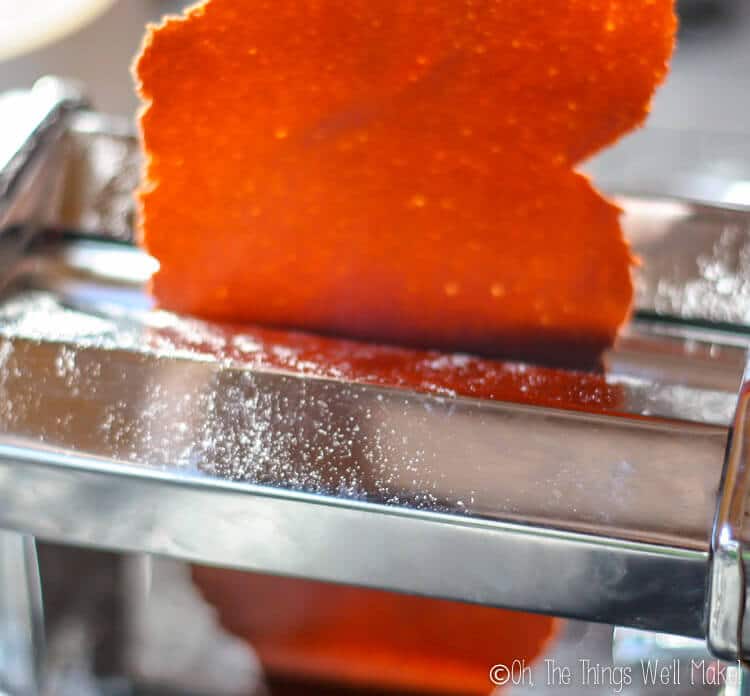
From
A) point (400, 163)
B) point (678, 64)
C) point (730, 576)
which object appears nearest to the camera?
point (730, 576)

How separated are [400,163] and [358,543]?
0.20 m

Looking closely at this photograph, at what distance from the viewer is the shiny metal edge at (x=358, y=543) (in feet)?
1.23

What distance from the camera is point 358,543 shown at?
0.39 meters

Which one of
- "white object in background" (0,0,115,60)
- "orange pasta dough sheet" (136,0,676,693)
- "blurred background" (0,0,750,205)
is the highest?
"orange pasta dough sheet" (136,0,676,693)

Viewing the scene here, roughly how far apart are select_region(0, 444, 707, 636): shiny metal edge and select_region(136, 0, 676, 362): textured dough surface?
0.44 ft

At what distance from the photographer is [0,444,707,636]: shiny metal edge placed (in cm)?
37

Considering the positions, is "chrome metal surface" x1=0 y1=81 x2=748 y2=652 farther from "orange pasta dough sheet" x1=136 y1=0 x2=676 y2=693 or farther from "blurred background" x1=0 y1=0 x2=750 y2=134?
"blurred background" x1=0 y1=0 x2=750 y2=134

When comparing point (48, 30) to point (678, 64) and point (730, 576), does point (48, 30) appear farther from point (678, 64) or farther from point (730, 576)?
point (730, 576)

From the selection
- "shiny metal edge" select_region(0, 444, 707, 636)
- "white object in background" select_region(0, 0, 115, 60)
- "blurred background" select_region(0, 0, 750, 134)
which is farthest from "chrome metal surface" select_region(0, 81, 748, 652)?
"blurred background" select_region(0, 0, 750, 134)

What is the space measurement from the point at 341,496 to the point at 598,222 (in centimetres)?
20

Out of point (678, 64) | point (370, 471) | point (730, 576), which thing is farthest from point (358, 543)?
point (678, 64)

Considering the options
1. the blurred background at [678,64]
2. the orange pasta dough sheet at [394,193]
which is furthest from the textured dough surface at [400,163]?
the blurred background at [678,64]

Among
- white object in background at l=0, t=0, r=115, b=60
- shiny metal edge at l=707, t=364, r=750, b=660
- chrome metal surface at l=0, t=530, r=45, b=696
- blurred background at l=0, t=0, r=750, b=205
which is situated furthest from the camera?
blurred background at l=0, t=0, r=750, b=205

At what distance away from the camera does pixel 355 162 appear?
47 cm
